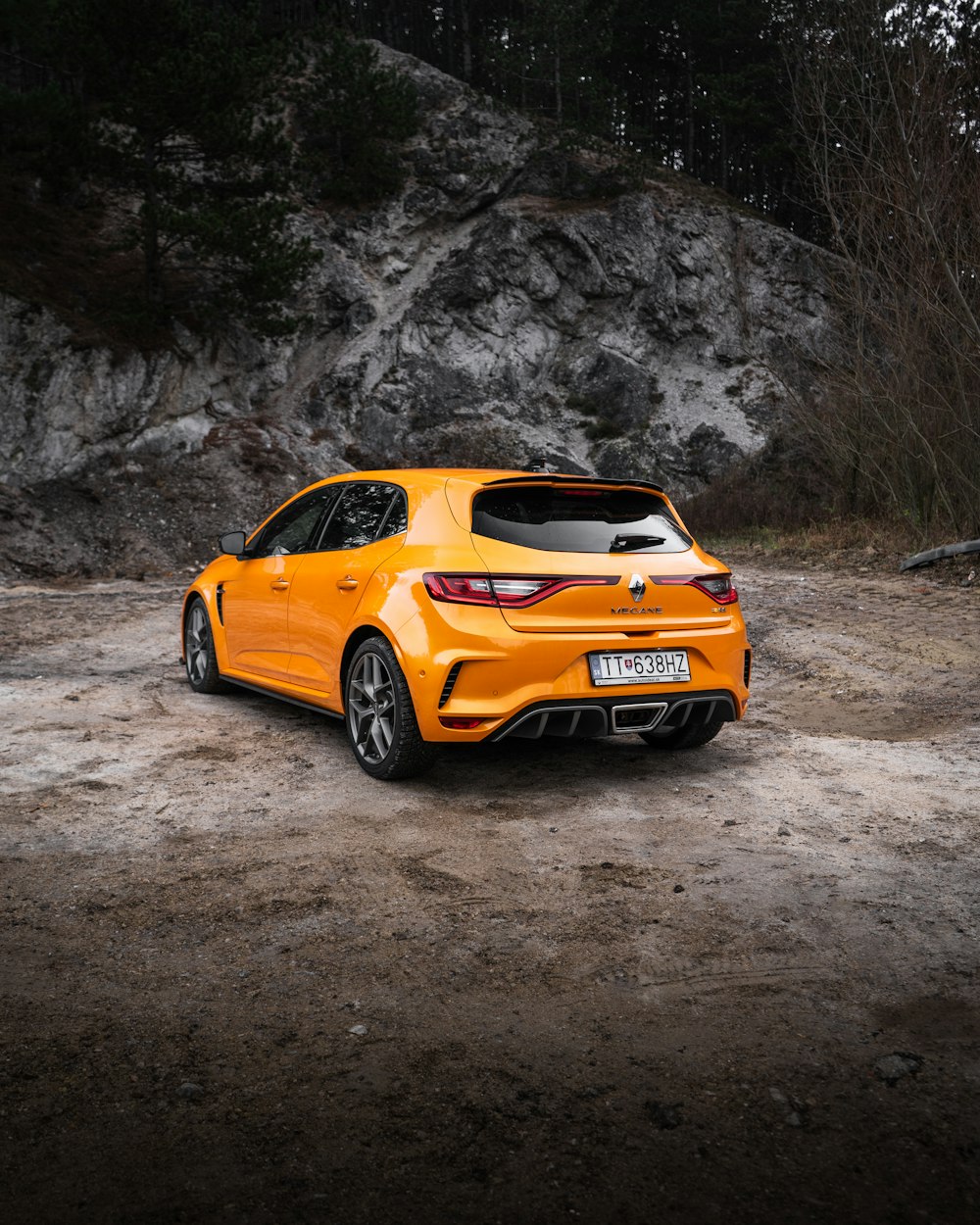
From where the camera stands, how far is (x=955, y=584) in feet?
41.8

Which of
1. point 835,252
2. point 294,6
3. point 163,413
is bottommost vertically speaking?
point 163,413

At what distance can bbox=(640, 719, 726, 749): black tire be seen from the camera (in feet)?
20.4

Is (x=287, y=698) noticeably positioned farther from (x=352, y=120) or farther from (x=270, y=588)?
(x=352, y=120)

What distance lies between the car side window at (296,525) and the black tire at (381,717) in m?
1.22

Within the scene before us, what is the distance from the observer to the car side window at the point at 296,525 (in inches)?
260

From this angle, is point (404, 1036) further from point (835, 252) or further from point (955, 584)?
point (835, 252)

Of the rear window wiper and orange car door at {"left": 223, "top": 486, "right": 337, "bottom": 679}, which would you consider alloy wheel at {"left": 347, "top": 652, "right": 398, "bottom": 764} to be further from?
the rear window wiper

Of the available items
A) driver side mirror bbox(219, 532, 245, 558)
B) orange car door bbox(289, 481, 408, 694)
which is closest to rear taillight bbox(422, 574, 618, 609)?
orange car door bbox(289, 481, 408, 694)

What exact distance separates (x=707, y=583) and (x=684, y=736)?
3.67ft

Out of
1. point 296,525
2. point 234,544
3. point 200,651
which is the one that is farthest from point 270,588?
point 200,651

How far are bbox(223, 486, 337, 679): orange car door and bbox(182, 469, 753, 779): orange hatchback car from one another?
1.06ft

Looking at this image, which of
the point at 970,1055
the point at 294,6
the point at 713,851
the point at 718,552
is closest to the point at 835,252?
the point at 718,552

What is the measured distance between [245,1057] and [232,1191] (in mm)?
550

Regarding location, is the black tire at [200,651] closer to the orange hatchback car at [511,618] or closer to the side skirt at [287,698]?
the side skirt at [287,698]
